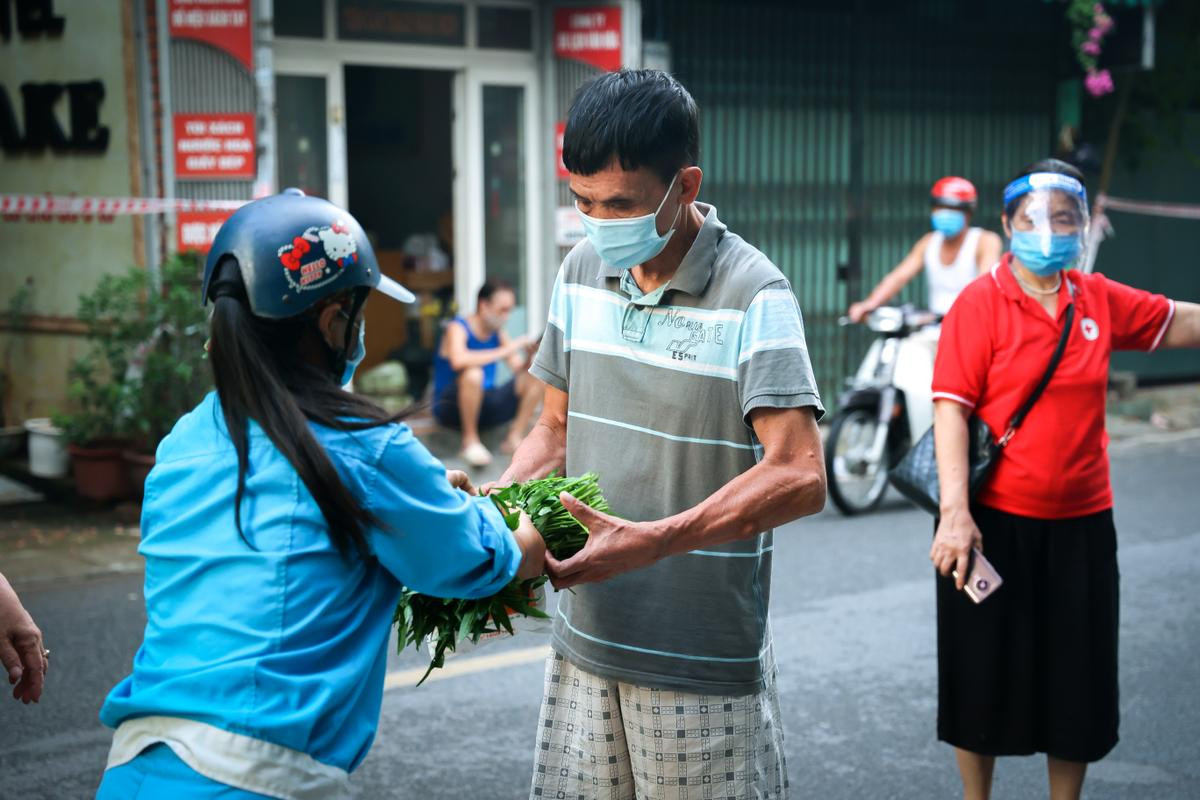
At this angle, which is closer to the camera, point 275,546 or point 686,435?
point 275,546

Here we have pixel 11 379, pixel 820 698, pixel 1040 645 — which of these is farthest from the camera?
pixel 11 379

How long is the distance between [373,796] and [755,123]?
310 inches

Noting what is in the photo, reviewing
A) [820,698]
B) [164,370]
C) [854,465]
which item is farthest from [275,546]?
[854,465]

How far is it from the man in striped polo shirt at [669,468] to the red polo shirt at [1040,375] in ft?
4.00

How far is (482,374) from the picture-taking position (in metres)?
9.71

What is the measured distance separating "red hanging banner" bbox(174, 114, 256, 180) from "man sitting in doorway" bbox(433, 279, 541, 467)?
1.87 meters

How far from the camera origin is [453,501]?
7.15 ft

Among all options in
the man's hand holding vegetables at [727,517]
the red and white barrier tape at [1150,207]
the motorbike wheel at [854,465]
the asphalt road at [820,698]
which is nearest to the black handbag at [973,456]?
the asphalt road at [820,698]

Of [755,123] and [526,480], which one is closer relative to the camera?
[526,480]

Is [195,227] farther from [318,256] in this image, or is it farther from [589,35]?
[318,256]

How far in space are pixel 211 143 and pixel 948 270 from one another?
15.3 feet

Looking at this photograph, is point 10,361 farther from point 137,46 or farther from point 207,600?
point 207,600

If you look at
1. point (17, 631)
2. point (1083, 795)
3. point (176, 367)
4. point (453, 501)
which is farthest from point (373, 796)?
point (176, 367)

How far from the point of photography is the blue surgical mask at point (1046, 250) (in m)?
3.77
